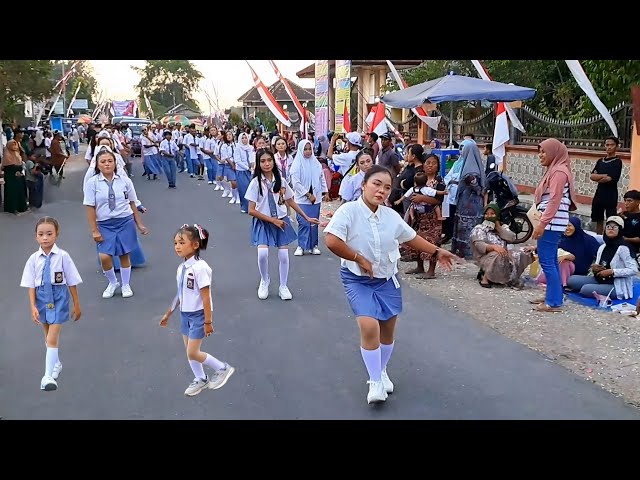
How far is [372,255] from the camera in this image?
14.0 ft

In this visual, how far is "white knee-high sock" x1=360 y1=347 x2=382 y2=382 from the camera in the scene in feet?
14.0

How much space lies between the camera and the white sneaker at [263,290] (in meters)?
7.00

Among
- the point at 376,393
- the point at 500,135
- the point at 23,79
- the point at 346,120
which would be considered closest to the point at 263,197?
the point at 376,393

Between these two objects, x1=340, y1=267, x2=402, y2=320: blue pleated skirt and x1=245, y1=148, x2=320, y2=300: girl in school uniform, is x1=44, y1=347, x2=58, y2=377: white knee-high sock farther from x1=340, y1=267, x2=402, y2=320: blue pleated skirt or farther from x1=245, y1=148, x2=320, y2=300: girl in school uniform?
x1=245, y1=148, x2=320, y2=300: girl in school uniform

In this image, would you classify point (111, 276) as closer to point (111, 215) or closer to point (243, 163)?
point (111, 215)

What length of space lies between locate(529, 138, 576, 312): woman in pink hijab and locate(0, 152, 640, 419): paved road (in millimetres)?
1028

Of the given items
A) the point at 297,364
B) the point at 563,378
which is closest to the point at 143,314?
the point at 297,364

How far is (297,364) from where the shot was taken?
5.09 m

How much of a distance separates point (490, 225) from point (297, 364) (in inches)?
142

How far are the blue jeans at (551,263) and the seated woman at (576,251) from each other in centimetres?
79

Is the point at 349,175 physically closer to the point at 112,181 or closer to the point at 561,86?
the point at 112,181

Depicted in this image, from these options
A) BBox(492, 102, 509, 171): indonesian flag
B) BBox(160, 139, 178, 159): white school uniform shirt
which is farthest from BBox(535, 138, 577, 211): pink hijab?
BBox(160, 139, 178, 159): white school uniform shirt

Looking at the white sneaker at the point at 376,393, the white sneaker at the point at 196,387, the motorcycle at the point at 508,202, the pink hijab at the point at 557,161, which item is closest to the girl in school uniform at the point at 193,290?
the white sneaker at the point at 196,387

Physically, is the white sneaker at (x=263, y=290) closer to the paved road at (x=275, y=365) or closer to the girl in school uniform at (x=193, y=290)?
the paved road at (x=275, y=365)
